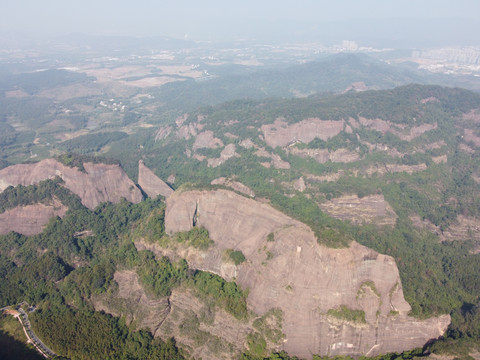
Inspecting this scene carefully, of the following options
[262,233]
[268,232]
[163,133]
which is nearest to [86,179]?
[262,233]

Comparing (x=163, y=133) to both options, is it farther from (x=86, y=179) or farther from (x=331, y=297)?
(x=331, y=297)

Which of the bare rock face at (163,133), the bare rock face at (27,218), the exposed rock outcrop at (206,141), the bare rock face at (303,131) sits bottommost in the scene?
the bare rock face at (163,133)

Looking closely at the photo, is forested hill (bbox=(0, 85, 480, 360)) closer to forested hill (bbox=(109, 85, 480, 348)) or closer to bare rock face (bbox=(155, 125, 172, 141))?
forested hill (bbox=(109, 85, 480, 348))

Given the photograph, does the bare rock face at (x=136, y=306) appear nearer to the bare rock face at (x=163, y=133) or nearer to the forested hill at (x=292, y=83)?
the bare rock face at (x=163, y=133)

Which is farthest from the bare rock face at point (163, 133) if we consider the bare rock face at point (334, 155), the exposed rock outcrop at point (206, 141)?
the bare rock face at point (334, 155)

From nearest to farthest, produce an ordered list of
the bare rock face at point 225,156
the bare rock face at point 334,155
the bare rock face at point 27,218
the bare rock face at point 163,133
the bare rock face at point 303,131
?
the bare rock face at point 27,218 < the bare rock face at point 334,155 < the bare rock face at point 303,131 < the bare rock face at point 225,156 < the bare rock face at point 163,133

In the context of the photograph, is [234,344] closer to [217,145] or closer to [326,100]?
[217,145]
